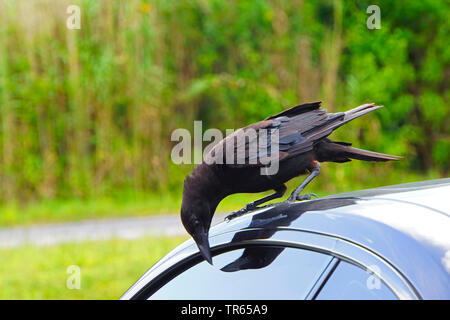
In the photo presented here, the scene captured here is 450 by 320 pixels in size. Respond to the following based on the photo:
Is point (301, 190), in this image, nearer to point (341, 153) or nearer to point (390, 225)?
point (341, 153)

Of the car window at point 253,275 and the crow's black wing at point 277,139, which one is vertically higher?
the crow's black wing at point 277,139

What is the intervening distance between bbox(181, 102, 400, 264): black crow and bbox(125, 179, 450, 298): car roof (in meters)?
0.30

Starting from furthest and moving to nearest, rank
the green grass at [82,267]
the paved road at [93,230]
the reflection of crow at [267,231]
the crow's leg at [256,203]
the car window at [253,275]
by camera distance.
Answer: the paved road at [93,230] → the green grass at [82,267] → the crow's leg at [256,203] → the reflection of crow at [267,231] → the car window at [253,275]

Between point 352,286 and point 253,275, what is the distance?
0.33 metres

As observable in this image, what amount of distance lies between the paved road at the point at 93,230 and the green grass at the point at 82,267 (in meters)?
0.55

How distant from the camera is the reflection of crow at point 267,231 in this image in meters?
1.71

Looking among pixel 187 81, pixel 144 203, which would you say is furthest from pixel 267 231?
pixel 187 81

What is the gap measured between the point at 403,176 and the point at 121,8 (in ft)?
20.0

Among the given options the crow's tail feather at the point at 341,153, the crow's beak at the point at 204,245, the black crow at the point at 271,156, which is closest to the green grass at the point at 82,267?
the black crow at the point at 271,156

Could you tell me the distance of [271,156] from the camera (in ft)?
7.45

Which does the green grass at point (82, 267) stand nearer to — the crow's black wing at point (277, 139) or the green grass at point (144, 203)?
the green grass at point (144, 203)

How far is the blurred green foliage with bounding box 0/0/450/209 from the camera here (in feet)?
37.4

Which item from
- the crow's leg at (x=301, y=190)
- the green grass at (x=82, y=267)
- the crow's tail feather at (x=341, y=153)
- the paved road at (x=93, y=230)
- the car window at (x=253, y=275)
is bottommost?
the paved road at (x=93, y=230)

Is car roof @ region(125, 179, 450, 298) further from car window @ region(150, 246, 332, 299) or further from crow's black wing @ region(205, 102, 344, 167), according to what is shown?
crow's black wing @ region(205, 102, 344, 167)
